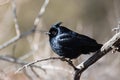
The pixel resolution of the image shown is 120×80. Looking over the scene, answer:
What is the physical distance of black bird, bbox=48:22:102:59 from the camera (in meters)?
4.29

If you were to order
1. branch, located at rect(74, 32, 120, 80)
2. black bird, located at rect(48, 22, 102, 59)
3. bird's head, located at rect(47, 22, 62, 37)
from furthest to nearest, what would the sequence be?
bird's head, located at rect(47, 22, 62, 37)
black bird, located at rect(48, 22, 102, 59)
branch, located at rect(74, 32, 120, 80)

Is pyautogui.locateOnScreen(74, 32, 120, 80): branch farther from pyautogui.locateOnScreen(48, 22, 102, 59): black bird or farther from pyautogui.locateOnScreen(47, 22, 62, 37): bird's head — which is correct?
pyautogui.locateOnScreen(47, 22, 62, 37): bird's head

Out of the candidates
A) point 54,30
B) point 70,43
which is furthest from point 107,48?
point 54,30

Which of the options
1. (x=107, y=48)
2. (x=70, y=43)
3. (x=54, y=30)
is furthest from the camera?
(x=54, y=30)

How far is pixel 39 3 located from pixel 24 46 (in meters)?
1.35

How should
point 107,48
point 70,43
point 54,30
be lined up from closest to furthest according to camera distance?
point 107,48
point 70,43
point 54,30

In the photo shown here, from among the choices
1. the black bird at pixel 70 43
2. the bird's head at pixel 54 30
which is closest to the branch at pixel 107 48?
the black bird at pixel 70 43

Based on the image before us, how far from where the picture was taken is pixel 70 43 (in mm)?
4355

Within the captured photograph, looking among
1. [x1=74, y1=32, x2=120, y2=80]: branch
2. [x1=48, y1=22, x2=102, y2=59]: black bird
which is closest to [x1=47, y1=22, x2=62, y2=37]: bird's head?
[x1=48, y1=22, x2=102, y2=59]: black bird

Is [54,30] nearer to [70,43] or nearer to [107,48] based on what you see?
[70,43]

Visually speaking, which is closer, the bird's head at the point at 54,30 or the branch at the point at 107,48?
the branch at the point at 107,48

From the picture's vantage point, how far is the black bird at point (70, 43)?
14.1ft

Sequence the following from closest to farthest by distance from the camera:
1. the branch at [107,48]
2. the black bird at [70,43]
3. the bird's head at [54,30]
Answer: the branch at [107,48] < the black bird at [70,43] < the bird's head at [54,30]

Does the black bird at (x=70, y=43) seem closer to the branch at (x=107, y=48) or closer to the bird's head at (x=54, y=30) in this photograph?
the bird's head at (x=54, y=30)
